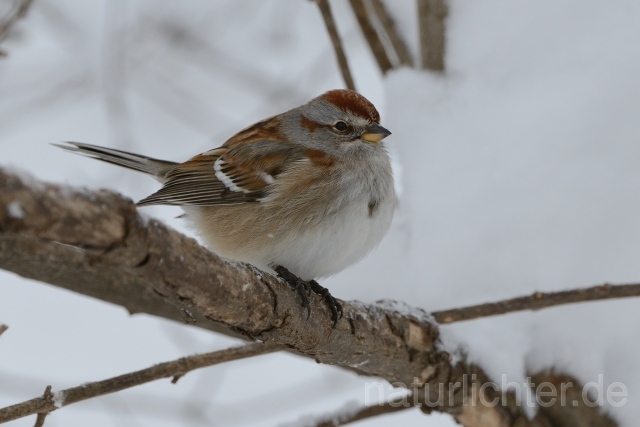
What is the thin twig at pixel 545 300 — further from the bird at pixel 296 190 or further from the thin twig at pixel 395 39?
the thin twig at pixel 395 39

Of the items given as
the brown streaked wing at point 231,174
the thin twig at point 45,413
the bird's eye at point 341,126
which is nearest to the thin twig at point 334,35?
the bird's eye at point 341,126

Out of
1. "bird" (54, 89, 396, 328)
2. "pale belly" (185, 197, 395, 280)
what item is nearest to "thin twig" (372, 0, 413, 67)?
"bird" (54, 89, 396, 328)

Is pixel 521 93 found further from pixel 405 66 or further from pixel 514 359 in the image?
pixel 514 359

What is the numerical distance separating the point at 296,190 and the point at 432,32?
1.44 meters

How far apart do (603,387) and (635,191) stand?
0.97 metres

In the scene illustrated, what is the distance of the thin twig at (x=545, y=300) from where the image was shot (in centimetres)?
264

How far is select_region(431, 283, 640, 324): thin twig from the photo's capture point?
8.66 ft

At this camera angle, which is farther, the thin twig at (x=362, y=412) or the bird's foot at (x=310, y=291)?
the thin twig at (x=362, y=412)

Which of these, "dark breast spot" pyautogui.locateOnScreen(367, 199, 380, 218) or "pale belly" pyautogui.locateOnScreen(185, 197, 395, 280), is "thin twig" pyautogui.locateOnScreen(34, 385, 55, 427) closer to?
"pale belly" pyautogui.locateOnScreen(185, 197, 395, 280)

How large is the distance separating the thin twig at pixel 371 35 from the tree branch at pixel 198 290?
176 centimetres

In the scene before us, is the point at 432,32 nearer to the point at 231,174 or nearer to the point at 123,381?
the point at 231,174

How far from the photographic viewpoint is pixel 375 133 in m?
3.76

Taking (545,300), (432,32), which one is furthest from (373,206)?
(432,32)

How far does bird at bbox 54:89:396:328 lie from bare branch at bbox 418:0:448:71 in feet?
2.10
